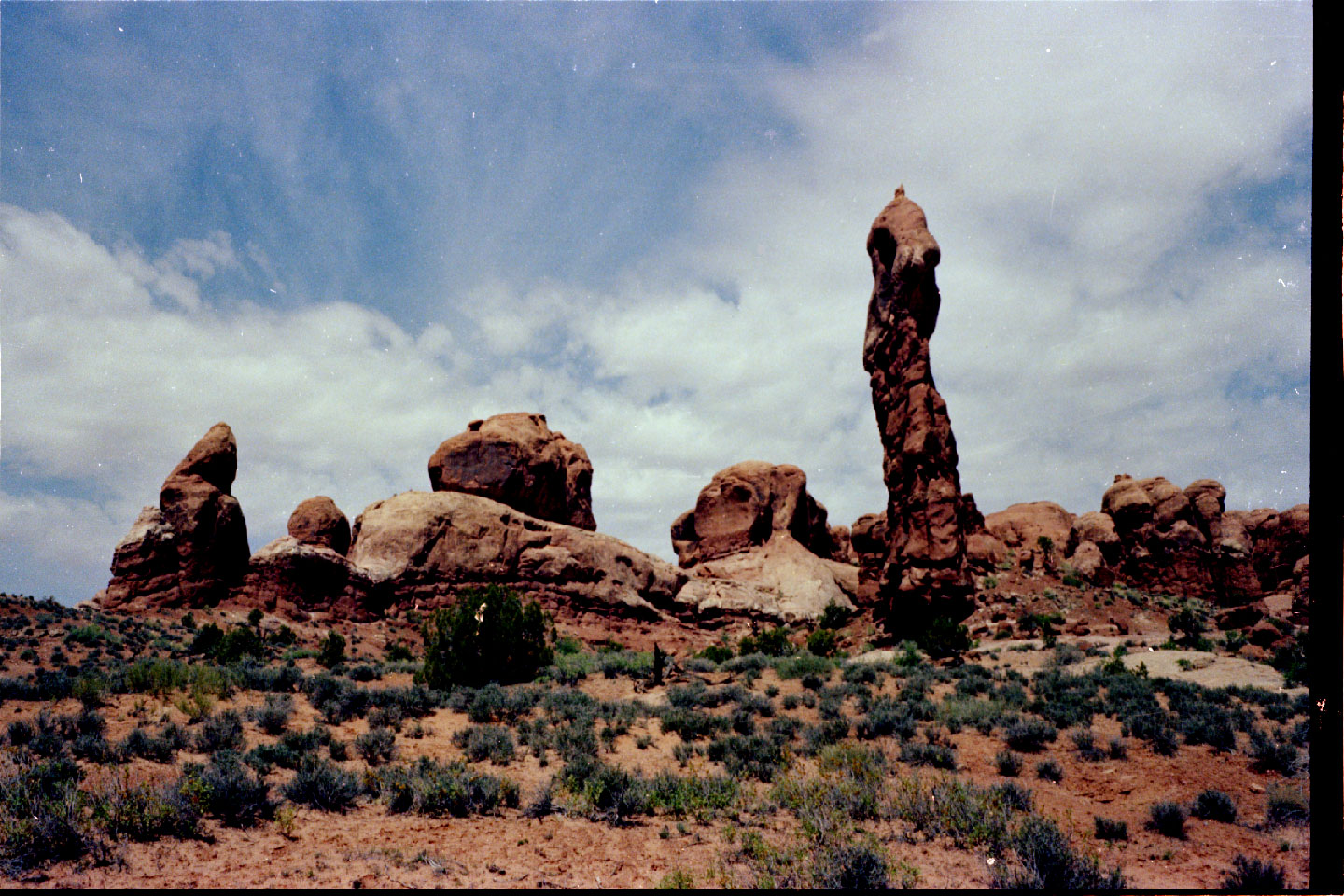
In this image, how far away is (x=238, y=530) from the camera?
35281mm

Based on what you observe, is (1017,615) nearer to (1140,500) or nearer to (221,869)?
(1140,500)

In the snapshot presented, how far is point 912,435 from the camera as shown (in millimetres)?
31812

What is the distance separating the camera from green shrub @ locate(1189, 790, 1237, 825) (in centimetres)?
803

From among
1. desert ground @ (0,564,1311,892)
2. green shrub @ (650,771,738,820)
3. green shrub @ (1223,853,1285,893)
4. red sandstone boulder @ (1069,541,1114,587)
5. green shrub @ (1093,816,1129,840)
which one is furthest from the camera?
red sandstone boulder @ (1069,541,1114,587)

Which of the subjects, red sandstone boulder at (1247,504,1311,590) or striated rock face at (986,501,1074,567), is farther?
striated rock face at (986,501,1074,567)

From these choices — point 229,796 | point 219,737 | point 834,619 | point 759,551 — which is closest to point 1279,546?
point 834,619

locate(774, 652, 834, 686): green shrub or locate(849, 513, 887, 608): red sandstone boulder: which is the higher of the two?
locate(849, 513, 887, 608): red sandstone boulder

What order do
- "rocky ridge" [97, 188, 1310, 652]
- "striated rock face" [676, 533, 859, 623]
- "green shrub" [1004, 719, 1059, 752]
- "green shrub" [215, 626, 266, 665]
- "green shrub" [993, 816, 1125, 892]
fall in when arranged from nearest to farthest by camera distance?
"green shrub" [993, 816, 1125, 892] → "green shrub" [1004, 719, 1059, 752] → "green shrub" [215, 626, 266, 665] → "rocky ridge" [97, 188, 1310, 652] → "striated rock face" [676, 533, 859, 623]

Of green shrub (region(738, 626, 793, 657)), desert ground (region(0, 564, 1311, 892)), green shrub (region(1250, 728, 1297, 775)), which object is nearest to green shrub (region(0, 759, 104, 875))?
desert ground (region(0, 564, 1311, 892))

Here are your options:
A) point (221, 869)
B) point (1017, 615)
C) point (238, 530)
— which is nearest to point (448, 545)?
point (238, 530)

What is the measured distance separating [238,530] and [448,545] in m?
11.0

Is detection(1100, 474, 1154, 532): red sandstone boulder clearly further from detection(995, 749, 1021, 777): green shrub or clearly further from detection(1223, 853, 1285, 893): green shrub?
detection(1223, 853, 1285, 893): green shrub

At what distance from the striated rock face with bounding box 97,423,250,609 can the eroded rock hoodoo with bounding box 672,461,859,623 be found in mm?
27461

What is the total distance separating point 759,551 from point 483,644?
35.1 metres
